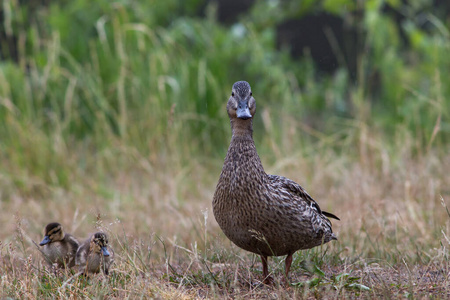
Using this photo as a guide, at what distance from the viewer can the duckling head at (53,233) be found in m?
4.22

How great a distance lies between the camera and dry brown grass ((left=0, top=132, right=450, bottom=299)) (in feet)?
11.7

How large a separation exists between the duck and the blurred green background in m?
2.85

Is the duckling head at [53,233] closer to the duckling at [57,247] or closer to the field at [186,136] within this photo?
the duckling at [57,247]

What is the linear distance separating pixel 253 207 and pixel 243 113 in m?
0.58

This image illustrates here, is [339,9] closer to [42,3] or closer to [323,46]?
[323,46]

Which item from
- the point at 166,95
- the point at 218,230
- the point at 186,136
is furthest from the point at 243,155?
the point at 166,95

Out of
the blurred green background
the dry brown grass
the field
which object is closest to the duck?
the dry brown grass

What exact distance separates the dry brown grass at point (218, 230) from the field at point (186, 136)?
0.03 m

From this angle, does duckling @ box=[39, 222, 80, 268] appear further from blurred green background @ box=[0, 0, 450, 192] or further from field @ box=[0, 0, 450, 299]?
blurred green background @ box=[0, 0, 450, 192]

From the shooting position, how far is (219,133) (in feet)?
26.8

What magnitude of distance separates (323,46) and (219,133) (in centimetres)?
414

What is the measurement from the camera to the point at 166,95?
8.01 meters

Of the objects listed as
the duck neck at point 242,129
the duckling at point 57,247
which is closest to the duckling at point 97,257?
the duckling at point 57,247

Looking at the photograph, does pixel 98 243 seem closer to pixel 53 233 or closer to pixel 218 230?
pixel 53 233
